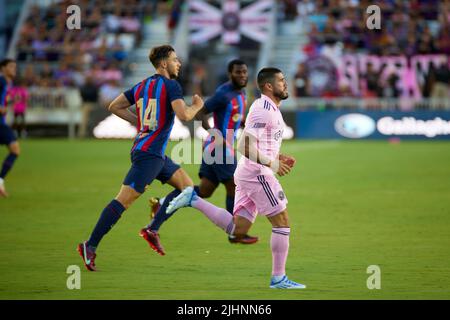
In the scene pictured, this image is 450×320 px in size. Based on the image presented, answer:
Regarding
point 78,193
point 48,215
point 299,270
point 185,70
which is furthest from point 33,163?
point 299,270

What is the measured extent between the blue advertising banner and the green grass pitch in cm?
897

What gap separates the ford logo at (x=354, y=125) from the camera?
31.3 meters

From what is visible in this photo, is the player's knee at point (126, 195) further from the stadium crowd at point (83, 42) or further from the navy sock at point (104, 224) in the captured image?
the stadium crowd at point (83, 42)

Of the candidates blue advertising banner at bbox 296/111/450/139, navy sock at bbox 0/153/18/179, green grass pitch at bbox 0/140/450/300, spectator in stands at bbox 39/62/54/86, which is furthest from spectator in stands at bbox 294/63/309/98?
navy sock at bbox 0/153/18/179

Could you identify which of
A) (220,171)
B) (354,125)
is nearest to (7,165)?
(220,171)

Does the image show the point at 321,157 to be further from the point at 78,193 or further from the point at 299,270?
the point at 299,270

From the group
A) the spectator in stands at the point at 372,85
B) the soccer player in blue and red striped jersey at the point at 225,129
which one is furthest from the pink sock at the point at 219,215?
the spectator in stands at the point at 372,85

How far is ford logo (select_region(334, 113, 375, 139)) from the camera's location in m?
31.3

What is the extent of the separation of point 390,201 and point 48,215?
5569mm

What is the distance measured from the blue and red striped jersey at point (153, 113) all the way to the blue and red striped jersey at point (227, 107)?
195 cm

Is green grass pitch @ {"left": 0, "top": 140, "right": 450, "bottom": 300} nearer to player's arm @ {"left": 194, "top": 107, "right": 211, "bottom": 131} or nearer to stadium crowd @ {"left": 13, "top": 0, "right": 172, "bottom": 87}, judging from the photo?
player's arm @ {"left": 194, "top": 107, "right": 211, "bottom": 131}

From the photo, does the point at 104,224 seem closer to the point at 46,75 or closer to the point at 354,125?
the point at 354,125

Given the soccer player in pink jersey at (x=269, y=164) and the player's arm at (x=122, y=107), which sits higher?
the player's arm at (x=122, y=107)

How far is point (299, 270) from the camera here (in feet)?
31.4
